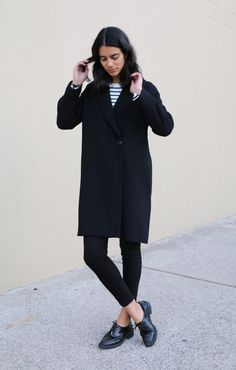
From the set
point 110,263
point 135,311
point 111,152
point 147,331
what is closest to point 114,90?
point 111,152

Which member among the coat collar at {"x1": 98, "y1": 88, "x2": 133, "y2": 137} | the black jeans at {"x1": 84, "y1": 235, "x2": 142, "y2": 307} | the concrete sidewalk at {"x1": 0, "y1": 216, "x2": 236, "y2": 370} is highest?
the coat collar at {"x1": 98, "y1": 88, "x2": 133, "y2": 137}

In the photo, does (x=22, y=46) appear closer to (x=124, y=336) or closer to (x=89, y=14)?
(x=89, y=14)

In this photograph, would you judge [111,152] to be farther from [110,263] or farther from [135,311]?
[135,311]

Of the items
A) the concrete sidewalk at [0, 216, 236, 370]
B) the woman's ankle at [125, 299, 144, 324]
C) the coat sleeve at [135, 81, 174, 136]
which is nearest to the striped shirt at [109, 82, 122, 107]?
the coat sleeve at [135, 81, 174, 136]

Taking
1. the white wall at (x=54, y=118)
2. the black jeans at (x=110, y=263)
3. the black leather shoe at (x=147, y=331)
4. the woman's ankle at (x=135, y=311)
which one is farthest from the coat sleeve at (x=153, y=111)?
the white wall at (x=54, y=118)

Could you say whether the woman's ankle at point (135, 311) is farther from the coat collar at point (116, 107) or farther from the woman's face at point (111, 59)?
the woman's face at point (111, 59)

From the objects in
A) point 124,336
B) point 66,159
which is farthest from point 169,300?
point 66,159

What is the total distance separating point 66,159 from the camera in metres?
4.11

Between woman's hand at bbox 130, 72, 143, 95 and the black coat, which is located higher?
woman's hand at bbox 130, 72, 143, 95

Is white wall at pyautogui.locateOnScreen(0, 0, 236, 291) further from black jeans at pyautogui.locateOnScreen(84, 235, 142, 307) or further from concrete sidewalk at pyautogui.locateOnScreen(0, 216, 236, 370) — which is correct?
black jeans at pyautogui.locateOnScreen(84, 235, 142, 307)

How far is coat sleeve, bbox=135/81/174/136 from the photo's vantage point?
100 inches

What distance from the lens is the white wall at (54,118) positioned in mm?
3656

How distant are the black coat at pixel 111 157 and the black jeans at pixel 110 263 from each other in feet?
0.24

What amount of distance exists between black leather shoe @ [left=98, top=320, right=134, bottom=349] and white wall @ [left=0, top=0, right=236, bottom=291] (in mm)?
1155
